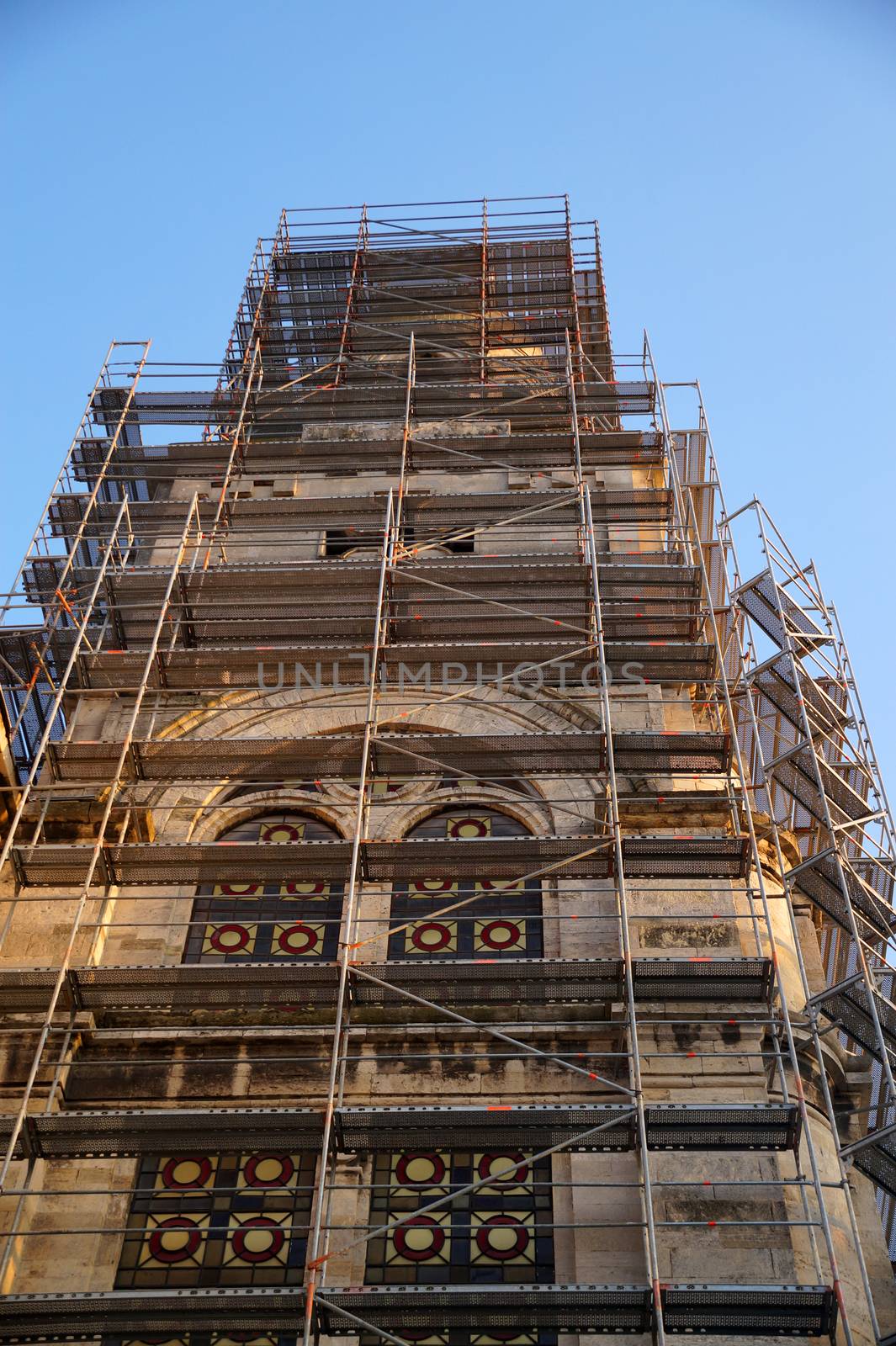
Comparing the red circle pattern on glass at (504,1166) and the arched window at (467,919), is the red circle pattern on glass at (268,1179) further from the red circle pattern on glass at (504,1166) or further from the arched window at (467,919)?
the arched window at (467,919)

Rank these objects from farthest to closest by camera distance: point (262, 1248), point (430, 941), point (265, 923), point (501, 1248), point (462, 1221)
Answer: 1. point (265, 923)
2. point (430, 941)
3. point (462, 1221)
4. point (262, 1248)
5. point (501, 1248)

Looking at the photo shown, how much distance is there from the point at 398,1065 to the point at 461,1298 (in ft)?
11.4

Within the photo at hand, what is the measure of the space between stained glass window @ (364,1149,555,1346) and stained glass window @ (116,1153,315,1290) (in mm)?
770

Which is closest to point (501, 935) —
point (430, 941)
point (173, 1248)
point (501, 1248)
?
point (430, 941)

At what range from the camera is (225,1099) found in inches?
651

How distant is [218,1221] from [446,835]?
19.0 feet

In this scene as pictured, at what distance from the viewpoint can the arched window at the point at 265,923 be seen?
18875mm

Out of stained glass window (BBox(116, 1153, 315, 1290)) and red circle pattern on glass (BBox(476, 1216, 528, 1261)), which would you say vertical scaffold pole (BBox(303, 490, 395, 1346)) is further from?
red circle pattern on glass (BBox(476, 1216, 528, 1261))

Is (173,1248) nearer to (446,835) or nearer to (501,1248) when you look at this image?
(501,1248)

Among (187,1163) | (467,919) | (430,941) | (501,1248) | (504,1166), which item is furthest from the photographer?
(467,919)

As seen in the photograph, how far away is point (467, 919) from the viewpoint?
62.3 ft

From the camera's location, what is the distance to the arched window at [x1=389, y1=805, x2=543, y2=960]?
1862 centimetres

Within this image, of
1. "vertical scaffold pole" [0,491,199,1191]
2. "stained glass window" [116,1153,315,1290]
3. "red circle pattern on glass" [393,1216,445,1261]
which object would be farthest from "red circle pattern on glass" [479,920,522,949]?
"vertical scaffold pole" [0,491,199,1191]

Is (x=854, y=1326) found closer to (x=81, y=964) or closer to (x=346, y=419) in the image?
(x=81, y=964)
